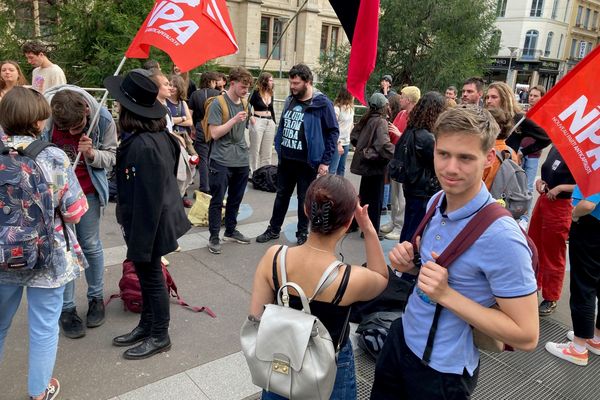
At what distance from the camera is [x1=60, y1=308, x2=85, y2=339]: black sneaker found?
336cm

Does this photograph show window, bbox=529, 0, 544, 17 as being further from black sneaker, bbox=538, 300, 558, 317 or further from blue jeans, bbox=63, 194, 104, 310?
blue jeans, bbox=63, 194, 104, 310

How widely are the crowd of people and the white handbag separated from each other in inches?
6.0

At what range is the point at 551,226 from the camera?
4141 millimetres

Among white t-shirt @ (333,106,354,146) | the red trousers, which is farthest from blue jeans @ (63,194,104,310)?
white t-shirt @ (333,106,354,146)

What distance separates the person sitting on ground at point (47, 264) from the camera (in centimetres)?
243

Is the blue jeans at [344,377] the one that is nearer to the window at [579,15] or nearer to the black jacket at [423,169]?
the black jacket at [423,169]

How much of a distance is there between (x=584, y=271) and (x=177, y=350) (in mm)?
3163

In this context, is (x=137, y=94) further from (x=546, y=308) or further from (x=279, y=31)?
(x=279, y=31)

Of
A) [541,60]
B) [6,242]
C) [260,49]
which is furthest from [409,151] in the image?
Result: [541,60]

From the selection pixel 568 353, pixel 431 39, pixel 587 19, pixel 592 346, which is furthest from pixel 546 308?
pixel 587 19

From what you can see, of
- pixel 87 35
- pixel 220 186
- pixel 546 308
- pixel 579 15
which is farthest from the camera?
pixel 579 15

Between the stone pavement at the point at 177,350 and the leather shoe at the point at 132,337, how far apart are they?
0.06 m

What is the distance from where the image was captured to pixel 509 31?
52062 millimetres

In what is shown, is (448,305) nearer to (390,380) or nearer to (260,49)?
(390,380)
